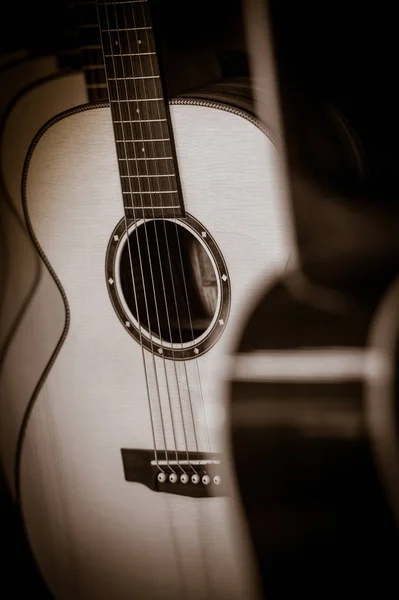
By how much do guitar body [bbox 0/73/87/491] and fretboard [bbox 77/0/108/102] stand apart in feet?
0.19

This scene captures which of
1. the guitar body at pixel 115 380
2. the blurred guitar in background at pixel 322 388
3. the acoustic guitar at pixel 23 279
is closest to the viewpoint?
the blurred guitar in background at pixel 322 388

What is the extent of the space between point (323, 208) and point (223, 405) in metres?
0.18

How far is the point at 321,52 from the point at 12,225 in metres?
0.56

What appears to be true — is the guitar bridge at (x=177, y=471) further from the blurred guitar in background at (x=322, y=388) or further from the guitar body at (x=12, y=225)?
the guitar body at (x=12, y=225)

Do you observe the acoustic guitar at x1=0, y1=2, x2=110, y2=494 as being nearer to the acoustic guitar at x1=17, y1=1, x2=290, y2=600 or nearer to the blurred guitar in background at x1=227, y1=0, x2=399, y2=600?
the acoustic guitar at x1=17, y1=1, x2=290, y2=600

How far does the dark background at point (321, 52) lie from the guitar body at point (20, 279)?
0.51ft

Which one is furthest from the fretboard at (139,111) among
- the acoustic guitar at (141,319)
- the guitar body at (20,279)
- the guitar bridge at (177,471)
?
the guitar bridge at (177,471)

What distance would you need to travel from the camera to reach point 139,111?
71 cm

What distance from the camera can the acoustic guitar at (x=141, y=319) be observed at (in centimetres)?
69

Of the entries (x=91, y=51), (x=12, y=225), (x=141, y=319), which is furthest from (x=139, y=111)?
(x=12, y=225)

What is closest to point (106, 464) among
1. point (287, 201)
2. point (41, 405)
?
point (41, 405)

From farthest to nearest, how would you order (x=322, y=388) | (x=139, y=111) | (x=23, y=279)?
(x=23, y=279), (x=139, y=111), (x=322, y=388)

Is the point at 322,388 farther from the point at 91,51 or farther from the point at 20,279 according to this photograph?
the point at 20,279

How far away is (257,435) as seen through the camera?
0.53m
